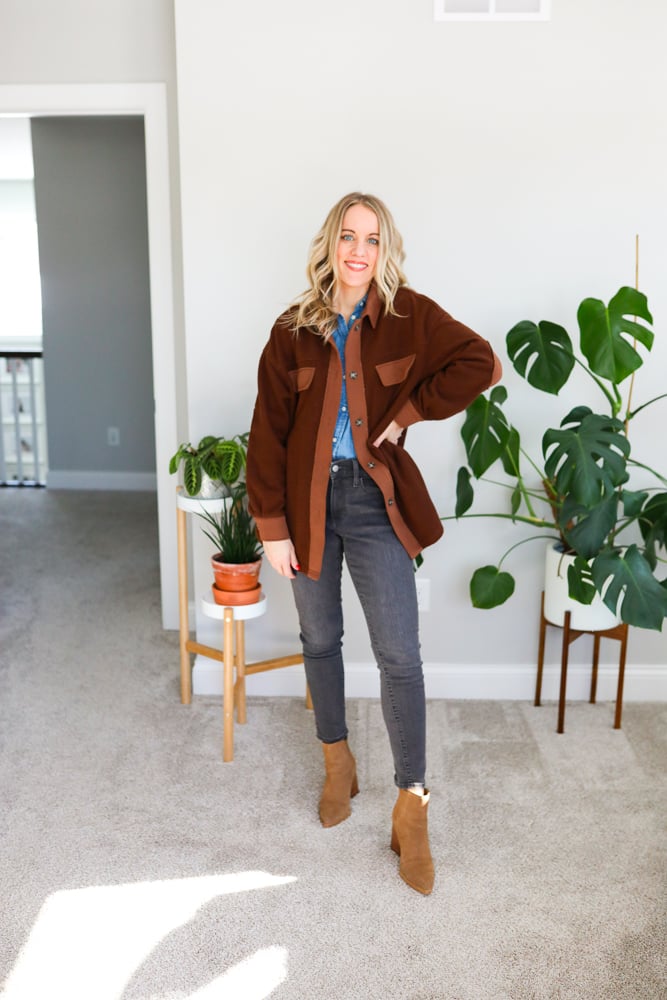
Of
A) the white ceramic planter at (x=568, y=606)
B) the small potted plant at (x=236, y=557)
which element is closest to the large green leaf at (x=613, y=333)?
the white ceramic planter at (x=568, y=606)

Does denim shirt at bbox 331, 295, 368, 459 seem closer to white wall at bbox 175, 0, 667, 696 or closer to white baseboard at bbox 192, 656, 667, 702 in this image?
white wall at bbox 175, 0, 667, 696

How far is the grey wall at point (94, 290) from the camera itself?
17.7ft

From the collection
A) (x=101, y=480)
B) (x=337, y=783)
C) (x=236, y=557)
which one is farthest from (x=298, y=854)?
(x=101, y=480)

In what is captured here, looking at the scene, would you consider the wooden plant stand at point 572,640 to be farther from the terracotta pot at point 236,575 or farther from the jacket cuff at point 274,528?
the jacket cuff at point 274,528

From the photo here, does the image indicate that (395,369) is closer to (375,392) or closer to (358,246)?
(375,392)

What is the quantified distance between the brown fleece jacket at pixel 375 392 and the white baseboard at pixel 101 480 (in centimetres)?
384

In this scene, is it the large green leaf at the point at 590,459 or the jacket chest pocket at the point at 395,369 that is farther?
A: the large green leaf at the point at 590,459

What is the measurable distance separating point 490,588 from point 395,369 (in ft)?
3.00

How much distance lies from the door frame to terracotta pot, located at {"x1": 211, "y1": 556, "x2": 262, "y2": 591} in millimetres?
947

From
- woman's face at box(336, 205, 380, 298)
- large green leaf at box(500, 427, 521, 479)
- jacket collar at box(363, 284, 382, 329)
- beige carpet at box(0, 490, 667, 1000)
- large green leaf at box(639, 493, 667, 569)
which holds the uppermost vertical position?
woman's face at box(336, 205, 380, 298)

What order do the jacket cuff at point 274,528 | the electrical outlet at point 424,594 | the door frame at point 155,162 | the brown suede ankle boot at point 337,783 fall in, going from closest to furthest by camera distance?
1. the jacket cuff at point 274,528
2. the brown suede ankle boot at point 337,783
3. the electrical outlet at point 424,594
4. the door frame at point 155,162

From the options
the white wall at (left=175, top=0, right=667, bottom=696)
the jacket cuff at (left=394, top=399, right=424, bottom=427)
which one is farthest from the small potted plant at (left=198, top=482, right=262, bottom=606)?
the jacket cuff at (left=394, top=399, right=424, bottom=427)

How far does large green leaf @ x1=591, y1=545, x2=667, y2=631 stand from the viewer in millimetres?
2354

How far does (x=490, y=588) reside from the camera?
2.75 metres
